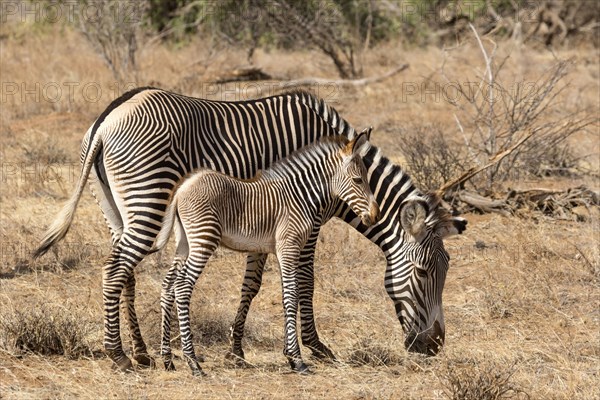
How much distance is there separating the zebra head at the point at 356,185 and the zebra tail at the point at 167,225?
1.16 meters

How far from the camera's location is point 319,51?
60.0ft

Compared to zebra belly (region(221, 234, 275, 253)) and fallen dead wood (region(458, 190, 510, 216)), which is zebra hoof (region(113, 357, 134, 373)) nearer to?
zebra belly (region(221, 234, 275, 253))

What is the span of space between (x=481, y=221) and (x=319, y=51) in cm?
861

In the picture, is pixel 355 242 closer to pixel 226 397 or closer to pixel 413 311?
pixel 413 311

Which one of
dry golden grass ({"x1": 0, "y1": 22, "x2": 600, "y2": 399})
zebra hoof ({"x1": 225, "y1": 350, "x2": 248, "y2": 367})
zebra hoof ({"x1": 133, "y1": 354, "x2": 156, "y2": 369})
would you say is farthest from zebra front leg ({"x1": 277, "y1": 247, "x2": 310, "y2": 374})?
zebra hoof ({"x1": 133, "y1": 354, "x2": 156, "y2": 369})

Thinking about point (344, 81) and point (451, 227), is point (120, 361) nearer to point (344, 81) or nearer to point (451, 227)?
point (451, 227)

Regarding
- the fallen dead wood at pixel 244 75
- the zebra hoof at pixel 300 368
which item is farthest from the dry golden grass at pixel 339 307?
the fallen dead wood at pixel 244 75

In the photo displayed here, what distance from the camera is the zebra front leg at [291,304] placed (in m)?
6.30

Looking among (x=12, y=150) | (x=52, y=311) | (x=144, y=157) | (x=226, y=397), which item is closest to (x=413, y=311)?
(x=226, y=397)

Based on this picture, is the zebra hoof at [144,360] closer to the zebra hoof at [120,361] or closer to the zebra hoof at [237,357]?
the zebra hoof at [120,361]

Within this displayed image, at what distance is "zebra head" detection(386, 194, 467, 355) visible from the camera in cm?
655

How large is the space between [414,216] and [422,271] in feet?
1.26

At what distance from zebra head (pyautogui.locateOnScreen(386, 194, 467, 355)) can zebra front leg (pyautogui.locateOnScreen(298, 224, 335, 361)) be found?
61 cm

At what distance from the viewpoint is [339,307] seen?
8.08 meters
